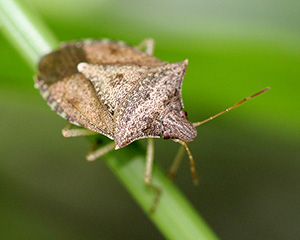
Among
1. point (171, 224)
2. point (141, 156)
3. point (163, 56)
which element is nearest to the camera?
point (171, 224)

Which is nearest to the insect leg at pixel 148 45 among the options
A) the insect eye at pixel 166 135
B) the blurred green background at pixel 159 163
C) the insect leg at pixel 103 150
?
the blurred green background at pixel 159 163

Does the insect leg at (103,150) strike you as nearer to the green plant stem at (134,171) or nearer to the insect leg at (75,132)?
the green plant stem at (134,171)

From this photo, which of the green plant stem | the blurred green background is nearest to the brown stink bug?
the green plant stem

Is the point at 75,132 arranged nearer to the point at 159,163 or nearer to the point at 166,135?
the point at 166,135

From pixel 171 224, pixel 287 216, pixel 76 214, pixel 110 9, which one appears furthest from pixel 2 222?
pixel 287 216

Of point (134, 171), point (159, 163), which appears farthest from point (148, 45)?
point (159, 163)

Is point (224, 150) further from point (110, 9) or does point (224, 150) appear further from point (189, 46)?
point (110, 9)
